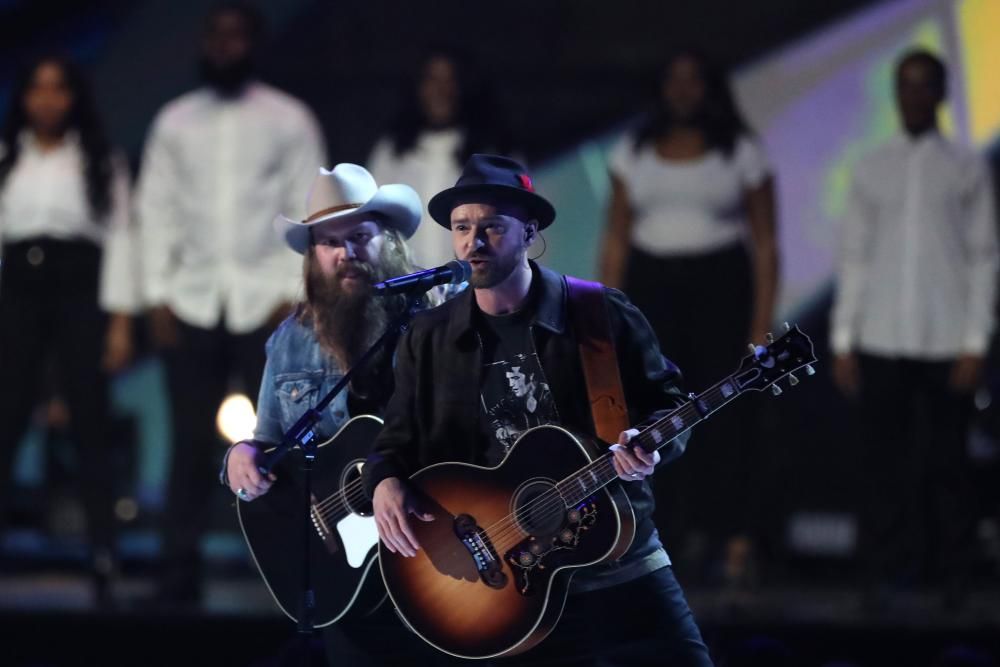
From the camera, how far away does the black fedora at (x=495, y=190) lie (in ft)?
14.2

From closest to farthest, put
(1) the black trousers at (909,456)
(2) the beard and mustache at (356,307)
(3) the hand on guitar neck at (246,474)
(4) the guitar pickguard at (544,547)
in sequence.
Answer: (4) the guitar pickguard at (544,547), (3) the hand on guitar neck at (246,474), (2) the beard and mustache at (356,307), (1) the black trousers at (909,456)

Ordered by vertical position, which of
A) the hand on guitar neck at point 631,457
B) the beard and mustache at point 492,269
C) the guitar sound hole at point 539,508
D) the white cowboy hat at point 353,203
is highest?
the white cowboy hat at point 353,203

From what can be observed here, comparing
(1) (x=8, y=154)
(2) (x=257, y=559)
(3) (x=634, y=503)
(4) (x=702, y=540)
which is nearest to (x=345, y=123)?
Result: (1) (x=8, y=154)

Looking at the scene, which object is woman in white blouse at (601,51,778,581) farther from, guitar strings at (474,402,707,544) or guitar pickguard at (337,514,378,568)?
guitar strings at (474,402,707,544)

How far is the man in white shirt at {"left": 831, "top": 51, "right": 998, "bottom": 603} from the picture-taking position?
22.9 feet

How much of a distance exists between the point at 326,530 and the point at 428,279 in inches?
41.6

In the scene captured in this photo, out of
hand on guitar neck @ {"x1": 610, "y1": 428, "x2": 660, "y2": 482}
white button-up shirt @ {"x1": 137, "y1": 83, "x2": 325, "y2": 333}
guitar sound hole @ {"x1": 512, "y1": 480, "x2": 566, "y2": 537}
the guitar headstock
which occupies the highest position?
white button-up shirt @ {"x1": 137, "y1": 83, "x2": 325, "y2": 333}

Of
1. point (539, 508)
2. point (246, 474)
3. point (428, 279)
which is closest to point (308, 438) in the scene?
point (246, 474)

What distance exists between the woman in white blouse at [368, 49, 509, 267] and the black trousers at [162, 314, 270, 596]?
92 cm

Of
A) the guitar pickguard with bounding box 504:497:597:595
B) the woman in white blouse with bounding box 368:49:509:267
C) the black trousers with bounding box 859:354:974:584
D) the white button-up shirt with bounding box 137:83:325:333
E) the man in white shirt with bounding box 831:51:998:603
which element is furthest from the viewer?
the woman in white blouse with bounding box 368:49:509:267

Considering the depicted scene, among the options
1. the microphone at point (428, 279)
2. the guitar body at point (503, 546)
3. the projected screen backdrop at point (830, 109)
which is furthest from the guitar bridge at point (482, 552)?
the projected screen backdrop at point (830, 109)

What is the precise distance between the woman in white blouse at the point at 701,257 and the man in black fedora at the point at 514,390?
2.63 m

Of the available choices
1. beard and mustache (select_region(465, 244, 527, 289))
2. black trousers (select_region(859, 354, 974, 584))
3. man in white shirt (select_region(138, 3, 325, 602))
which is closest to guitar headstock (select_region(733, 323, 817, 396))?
beard and mustache (select_region(465, 244, 527, 289))

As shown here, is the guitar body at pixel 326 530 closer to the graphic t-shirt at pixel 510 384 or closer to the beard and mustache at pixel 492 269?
the graphic t-shirt at pixel 510 384
